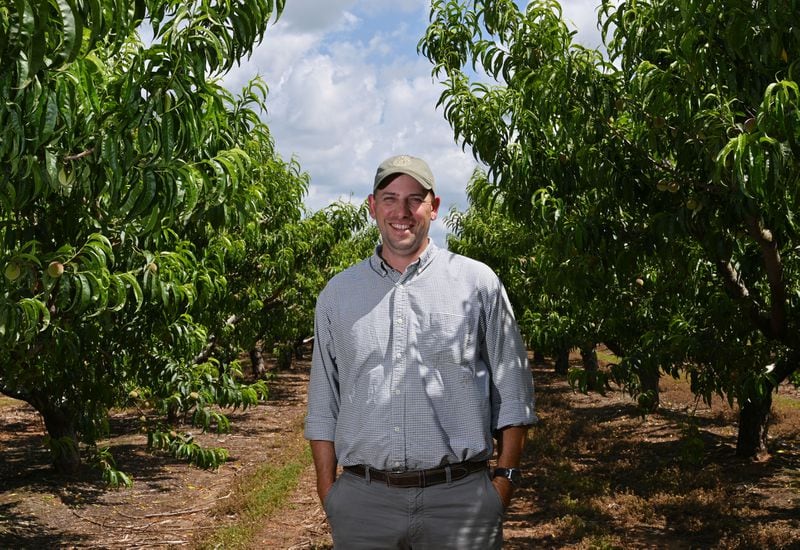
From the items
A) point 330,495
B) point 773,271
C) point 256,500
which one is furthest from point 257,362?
point 330,495

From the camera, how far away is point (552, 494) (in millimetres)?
12016

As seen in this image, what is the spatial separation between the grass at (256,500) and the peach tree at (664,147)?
496cm

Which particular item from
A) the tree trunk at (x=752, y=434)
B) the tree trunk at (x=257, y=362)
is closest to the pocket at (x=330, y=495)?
the tree trunk at (x=752, y=434)

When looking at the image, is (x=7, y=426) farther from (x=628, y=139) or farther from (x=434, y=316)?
(x=434, y=316)

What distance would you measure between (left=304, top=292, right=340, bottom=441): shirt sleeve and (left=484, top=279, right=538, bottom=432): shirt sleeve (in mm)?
669

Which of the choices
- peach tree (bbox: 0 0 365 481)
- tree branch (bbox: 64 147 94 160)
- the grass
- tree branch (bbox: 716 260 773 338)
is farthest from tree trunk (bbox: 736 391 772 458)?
tree branch (bbox: 64 147 94 160)

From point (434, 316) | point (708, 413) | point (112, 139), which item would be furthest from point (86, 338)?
point (708, 413)

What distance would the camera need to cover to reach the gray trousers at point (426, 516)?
308 cm

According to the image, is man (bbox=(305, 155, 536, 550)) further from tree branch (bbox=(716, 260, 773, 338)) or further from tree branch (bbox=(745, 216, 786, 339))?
tree branch (bbox=(716, 260, 773, 338))

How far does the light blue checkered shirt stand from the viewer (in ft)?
10.3

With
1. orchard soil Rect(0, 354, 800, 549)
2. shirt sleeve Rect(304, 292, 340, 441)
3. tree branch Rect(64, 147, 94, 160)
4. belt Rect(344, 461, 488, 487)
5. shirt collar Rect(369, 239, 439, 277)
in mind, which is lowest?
orchard soil Rect(0, 354, 800, 549)

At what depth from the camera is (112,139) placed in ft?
11.4

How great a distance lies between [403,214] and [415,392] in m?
0.72

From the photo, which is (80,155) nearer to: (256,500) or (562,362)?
(256,500)
